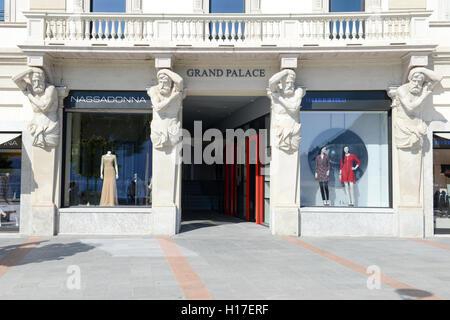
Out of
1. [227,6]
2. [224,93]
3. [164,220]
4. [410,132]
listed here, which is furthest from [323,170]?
[227,6]

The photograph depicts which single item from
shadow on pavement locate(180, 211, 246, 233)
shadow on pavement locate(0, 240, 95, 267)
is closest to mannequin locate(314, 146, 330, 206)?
shadow on pavement locate(180, 211, 246, 233)

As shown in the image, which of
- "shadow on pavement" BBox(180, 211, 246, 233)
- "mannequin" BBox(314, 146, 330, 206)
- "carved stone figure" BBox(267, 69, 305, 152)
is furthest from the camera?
"shadow on pavement" BBox(180, 211, 246, 233)

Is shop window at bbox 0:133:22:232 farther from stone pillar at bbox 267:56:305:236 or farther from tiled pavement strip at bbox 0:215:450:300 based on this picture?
stone pillar at bbox 267:56:305:236

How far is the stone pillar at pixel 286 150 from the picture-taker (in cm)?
1285

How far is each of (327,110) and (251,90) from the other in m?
2.31

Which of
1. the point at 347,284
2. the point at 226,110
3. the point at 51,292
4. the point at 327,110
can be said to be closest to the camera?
the point at 51,292

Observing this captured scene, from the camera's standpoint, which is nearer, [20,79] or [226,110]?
[20,79]

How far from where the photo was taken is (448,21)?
1323 cm

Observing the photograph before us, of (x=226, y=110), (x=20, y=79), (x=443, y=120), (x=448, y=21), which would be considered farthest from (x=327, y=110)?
(x=20, y=79)

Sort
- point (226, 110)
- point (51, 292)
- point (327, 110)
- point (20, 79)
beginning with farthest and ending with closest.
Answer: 1. point (226, 110)
2. point (327, 110)
3. point (20, 79)
4. point (51, 292)

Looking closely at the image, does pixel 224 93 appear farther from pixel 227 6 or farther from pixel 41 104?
pixel 41 104

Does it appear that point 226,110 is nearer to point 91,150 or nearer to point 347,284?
point 91,150

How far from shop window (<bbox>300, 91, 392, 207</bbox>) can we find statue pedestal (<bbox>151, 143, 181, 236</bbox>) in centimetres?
373

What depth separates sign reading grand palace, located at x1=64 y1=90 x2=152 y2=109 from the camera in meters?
13.4
